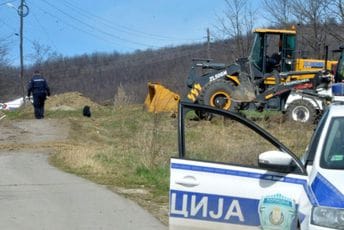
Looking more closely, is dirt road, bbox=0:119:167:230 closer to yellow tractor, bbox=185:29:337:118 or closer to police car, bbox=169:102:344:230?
police car, bbox=169:102:344:230

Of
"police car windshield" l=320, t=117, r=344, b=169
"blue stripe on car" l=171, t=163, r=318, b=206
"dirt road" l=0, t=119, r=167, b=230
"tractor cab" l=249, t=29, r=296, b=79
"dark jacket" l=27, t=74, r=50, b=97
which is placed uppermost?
"tractor cab" l=249, t=29, r=296, b=79

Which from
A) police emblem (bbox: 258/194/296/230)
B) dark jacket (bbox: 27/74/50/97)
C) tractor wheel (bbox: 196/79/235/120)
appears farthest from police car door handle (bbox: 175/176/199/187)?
dark jacket (bbox: 27/74/50/97)

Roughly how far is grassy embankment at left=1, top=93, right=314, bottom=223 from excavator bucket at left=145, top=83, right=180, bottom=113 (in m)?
1.38

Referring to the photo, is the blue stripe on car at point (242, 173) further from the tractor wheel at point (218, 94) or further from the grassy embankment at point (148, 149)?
the tractor wheel at point (218, 94)

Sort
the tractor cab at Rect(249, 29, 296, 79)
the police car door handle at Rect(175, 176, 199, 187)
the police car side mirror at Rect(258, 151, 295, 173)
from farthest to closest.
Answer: the tractor cab at Rect(249, 29, 296, 79) < the police car door handle at Rect(175, 176, 199, 187) < the police car side mirror at Rect(258, 151, 295, 173)

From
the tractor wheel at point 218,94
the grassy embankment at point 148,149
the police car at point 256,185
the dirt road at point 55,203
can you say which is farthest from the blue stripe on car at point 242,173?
the tractor wheel at point 218,94

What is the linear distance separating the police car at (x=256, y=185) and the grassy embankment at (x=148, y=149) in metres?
2.77

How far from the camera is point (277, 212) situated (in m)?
5.25

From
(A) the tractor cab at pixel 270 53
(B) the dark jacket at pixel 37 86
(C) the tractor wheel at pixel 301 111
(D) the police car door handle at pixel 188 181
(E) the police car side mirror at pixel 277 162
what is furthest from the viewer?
(B) the dark jacket at pixel 37 86

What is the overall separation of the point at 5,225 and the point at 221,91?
17.2 metres

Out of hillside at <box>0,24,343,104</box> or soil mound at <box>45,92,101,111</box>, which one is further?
hillside at <box>0,24,343,104</box>

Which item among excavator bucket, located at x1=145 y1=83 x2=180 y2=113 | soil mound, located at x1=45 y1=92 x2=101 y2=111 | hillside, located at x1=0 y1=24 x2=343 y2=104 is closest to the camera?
excavator bucket, located at x1=145 y1=83 x2=180 y2=113

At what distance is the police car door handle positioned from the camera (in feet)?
18.5

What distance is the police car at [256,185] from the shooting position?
17.3ft
